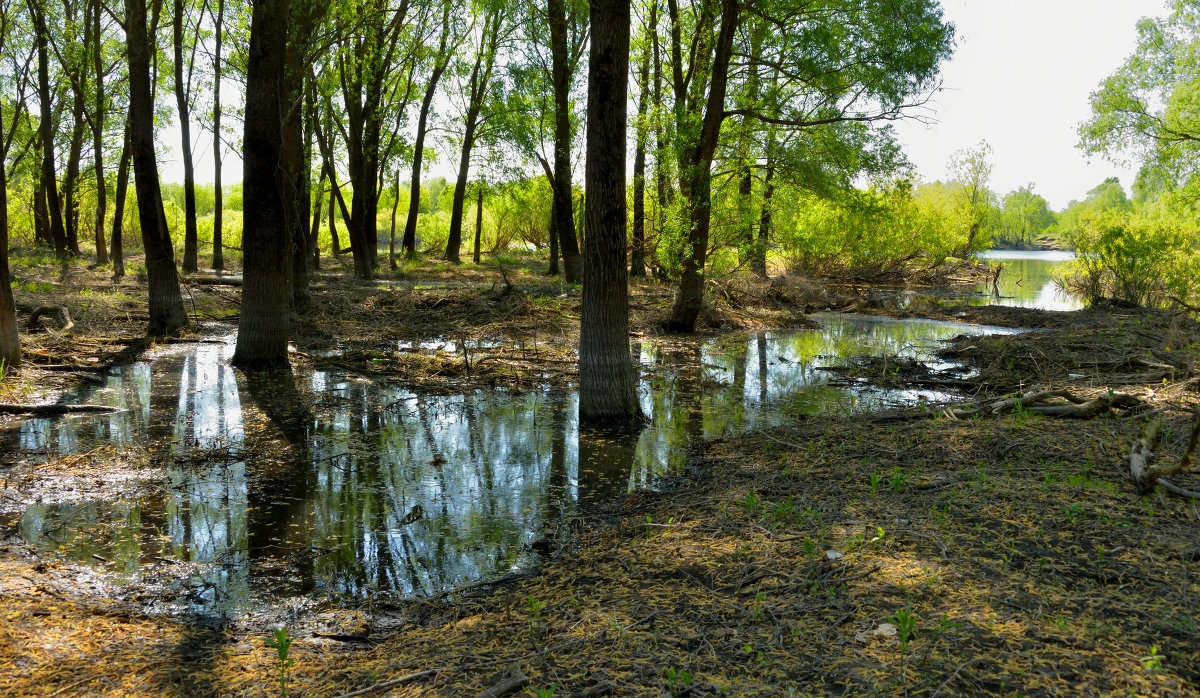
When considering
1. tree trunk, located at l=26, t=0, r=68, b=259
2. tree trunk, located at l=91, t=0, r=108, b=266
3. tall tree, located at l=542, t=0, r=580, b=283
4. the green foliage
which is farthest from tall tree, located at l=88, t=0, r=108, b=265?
the green foliage

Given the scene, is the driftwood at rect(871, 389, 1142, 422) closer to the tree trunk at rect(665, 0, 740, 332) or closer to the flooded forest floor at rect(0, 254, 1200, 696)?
the flooded forest floor at rect(0, 254, 1200, 696)

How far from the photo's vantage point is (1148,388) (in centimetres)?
780

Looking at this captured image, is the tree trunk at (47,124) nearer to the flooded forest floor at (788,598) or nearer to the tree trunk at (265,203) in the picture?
the tree trunk at (265,203)

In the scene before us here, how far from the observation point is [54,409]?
8086mm

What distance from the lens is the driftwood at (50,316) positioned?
38.6 ft

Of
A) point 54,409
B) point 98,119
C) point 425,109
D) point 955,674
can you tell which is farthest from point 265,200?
point 425,109

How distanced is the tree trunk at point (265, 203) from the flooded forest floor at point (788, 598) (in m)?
4.76

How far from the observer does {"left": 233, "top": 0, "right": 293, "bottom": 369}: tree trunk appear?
34.0ft

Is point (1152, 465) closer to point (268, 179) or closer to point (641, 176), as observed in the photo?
point (268, 179)

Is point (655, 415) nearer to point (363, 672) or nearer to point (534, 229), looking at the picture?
point (363, 672)

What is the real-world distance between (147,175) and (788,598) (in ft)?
42.4

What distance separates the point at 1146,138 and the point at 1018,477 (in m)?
28.9

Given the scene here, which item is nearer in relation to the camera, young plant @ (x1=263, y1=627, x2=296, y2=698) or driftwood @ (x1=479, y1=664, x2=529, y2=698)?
driftwood @ (x1=479, y1=664, x2=529, y2=698)

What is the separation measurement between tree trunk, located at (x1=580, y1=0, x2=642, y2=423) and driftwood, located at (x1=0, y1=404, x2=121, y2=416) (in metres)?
5.49
